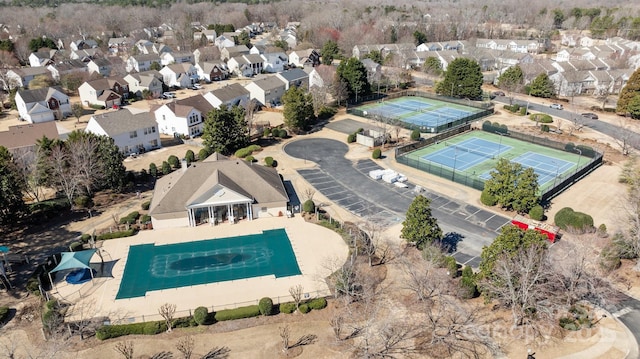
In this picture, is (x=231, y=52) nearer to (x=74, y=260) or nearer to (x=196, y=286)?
(x=74, y=260)

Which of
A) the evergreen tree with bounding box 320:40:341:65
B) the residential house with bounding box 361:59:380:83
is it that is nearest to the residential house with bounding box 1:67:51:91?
the evergreen tree with bounding box 320:40:341:65

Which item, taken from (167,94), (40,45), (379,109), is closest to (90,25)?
(40,45)

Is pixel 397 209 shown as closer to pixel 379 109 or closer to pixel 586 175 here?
pixel 586 175

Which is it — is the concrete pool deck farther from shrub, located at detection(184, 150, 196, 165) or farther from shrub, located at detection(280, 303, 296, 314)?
shrub, located at detection(184, 150, 196, 165)

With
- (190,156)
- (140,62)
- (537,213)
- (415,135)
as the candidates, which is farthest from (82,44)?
(537,213)

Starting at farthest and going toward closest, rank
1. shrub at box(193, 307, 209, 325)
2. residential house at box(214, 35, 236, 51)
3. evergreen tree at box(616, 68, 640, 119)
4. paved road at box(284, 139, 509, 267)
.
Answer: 1. residential house at box(214, 35, 236, 51)
2. evergreen tree at box(616, 68, 640, 119)
3. paved road at box(284, 139, 509, 267)
4. shrub at box(193, 307, 209, 325)
